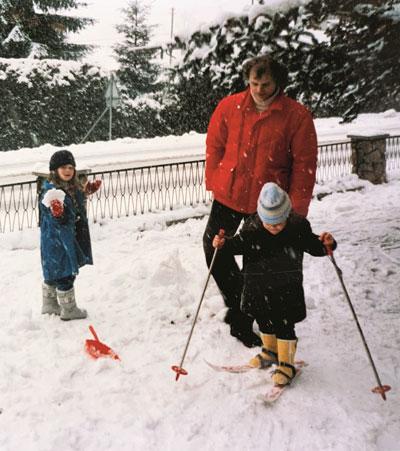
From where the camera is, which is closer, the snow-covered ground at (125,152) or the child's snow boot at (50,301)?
the child's snow boot at (50,301)

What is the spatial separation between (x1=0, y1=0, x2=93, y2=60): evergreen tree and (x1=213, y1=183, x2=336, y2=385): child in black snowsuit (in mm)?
19167

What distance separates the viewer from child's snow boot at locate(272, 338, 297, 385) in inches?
133

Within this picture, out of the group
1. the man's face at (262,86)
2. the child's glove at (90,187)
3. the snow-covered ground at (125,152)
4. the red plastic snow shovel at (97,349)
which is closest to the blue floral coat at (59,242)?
the child's glove at (90,187)

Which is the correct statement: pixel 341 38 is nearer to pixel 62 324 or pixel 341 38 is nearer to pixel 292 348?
pixel 292 348

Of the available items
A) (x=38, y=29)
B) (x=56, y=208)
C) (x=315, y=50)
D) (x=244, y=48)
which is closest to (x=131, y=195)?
(x=56, y=208)

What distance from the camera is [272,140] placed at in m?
3.55

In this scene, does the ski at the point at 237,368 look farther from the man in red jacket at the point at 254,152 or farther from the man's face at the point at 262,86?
the man's face at the point at 262,86

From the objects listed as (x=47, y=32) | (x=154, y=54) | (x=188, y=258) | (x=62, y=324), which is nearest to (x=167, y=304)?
(x=62, y=324)

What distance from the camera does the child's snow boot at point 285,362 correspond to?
338 centimetres

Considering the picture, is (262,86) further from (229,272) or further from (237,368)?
(237,368)

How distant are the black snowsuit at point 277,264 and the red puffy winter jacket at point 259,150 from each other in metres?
0.28

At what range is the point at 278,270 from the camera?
11.0ft

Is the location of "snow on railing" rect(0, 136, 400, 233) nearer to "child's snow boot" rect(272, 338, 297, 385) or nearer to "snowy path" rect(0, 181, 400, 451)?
"snowy path" rect(0, 181, 400, 451)

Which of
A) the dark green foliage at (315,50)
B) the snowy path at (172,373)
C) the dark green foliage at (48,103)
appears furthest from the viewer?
the dark green foliage at (48,103)
